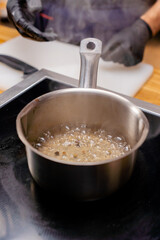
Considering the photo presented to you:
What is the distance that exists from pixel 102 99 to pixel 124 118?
0.23ft

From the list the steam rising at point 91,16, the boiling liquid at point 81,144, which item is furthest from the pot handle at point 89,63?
the steam rising at point 91,16

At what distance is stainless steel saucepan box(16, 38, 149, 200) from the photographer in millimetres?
507

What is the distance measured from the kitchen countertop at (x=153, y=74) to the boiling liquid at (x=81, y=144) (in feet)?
1.22

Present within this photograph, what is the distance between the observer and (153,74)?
1.21 metres

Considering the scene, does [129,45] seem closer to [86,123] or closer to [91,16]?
[91,16]

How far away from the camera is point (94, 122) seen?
0.74m

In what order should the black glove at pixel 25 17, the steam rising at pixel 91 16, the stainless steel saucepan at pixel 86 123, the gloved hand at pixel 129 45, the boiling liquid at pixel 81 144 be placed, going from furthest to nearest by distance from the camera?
the steam rising at pixel 91 16, the gloved hand at pixel 129 45, the black glove at pixel 25 17, the boiling liquid at pixel 81 144, the stainless steel saucepan at pixel 86 123

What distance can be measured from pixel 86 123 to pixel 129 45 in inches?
25.8

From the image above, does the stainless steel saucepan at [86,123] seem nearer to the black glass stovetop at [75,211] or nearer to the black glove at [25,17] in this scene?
the black glass stovetop at [75,211]

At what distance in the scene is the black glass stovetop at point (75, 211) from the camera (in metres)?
0.52

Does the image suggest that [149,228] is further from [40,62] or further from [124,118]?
[40,62]

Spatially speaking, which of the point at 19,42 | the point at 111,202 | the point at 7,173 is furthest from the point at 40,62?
the point at 111,202

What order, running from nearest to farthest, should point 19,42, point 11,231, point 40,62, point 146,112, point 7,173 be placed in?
1. point 11,231
2. point 7,173
3. point 146,112
4. point 40,62
5. point 19,42

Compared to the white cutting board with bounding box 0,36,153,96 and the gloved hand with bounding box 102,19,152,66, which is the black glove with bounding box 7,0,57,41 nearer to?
the white cutting board with bounding box 0,36,153,96
